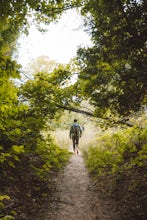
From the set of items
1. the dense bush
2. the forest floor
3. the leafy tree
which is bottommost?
the forest floor

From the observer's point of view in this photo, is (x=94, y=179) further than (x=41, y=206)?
Yes

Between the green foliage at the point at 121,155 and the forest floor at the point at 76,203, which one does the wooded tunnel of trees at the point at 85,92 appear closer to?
the green foliage at the point at 121,155

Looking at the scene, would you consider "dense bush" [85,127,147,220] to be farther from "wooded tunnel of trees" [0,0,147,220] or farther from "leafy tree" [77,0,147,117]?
"leafy tree" [77,0,147,117]

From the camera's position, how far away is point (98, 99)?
524cm

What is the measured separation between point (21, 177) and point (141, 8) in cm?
504

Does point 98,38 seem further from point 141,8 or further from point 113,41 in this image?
point 141,8

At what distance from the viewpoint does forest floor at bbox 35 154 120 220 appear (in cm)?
502

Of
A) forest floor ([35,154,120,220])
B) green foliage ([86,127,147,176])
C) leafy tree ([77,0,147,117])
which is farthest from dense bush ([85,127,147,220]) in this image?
leafy tree ([77,0,147,117])

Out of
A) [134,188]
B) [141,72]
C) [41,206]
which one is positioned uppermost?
[141,72]

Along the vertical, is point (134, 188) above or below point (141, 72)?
below

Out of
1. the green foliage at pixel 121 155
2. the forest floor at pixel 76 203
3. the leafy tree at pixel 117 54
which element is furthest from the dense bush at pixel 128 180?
the leafy tree at pixel 117 54

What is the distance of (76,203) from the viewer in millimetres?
5824

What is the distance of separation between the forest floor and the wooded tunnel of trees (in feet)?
1.03

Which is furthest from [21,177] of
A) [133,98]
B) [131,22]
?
[131,22]
